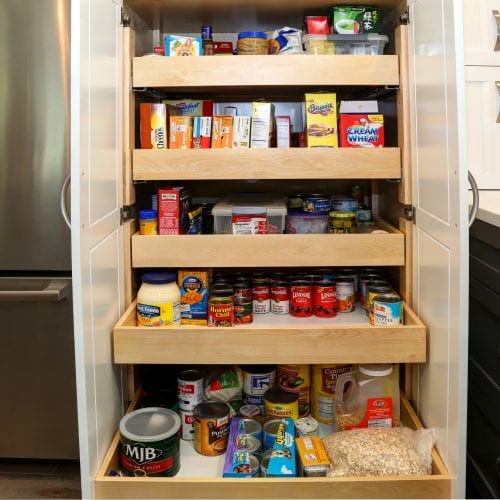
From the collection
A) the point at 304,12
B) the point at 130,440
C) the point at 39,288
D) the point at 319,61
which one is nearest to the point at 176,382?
the point at 130,440

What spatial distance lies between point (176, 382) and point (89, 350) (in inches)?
22.1

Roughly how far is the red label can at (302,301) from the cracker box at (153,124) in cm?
59

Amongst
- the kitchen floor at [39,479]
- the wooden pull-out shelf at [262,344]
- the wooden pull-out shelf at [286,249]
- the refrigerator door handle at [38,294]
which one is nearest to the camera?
the wooden pull-out shelf at [262,344]

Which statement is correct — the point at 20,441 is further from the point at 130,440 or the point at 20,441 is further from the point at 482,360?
the point at 482,360

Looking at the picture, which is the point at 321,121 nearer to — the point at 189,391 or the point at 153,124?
the point at 153,124

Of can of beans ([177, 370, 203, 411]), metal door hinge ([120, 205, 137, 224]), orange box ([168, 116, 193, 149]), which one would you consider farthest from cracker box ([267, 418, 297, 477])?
orange box ([168, 116, 193, 149])

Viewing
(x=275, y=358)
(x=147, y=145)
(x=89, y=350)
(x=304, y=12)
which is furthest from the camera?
(x=304, y=12)

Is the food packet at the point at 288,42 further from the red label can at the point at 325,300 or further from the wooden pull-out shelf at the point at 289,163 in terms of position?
the red label can at the point at 325,300

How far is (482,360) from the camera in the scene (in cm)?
144

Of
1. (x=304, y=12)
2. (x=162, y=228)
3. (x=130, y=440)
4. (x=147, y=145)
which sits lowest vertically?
(x=130, y=440)

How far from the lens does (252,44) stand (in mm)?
1603

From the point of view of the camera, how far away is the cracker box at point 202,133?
157 centimetres

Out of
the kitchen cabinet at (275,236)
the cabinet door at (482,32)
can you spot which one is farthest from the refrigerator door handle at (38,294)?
the cabinet door at (482,32)

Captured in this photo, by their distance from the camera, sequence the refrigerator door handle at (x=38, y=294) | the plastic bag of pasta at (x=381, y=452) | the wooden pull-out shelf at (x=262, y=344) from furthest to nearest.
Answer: the refrigerator door handle at (x=38, y=294), the wooden pull-out shelf at (x=262, y=344), the plastic bag of pasta at (x=381, y=452)
